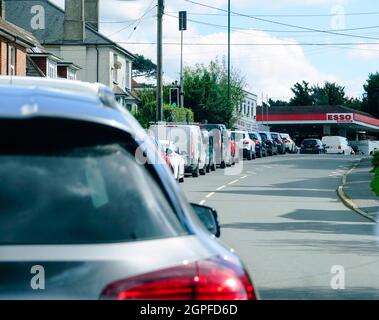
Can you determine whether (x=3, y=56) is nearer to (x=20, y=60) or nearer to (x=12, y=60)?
(x=12, y=60)

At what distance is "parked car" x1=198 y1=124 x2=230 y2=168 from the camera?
4834 cm

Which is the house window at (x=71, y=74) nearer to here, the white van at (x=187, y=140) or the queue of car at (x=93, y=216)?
the white van at (x=187, y=140)

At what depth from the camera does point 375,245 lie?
664 inches

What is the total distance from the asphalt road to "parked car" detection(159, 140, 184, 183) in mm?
634

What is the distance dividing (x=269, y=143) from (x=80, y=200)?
7006 centimetres

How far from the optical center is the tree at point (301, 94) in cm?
16162

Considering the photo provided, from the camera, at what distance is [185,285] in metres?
3.38

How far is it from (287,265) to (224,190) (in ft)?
63.5

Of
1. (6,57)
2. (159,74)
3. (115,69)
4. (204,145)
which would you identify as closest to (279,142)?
(115,69)

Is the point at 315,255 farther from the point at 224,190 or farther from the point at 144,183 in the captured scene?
the point at 224,190

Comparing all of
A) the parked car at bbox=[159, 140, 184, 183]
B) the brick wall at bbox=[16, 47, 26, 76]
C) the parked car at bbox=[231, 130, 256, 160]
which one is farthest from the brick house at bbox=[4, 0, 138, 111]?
the parked car at bbox=[159, 140, 184, 183]

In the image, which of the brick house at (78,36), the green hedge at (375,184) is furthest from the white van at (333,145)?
the green hedge at (375,184)

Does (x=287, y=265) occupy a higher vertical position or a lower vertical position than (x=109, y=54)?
lower
